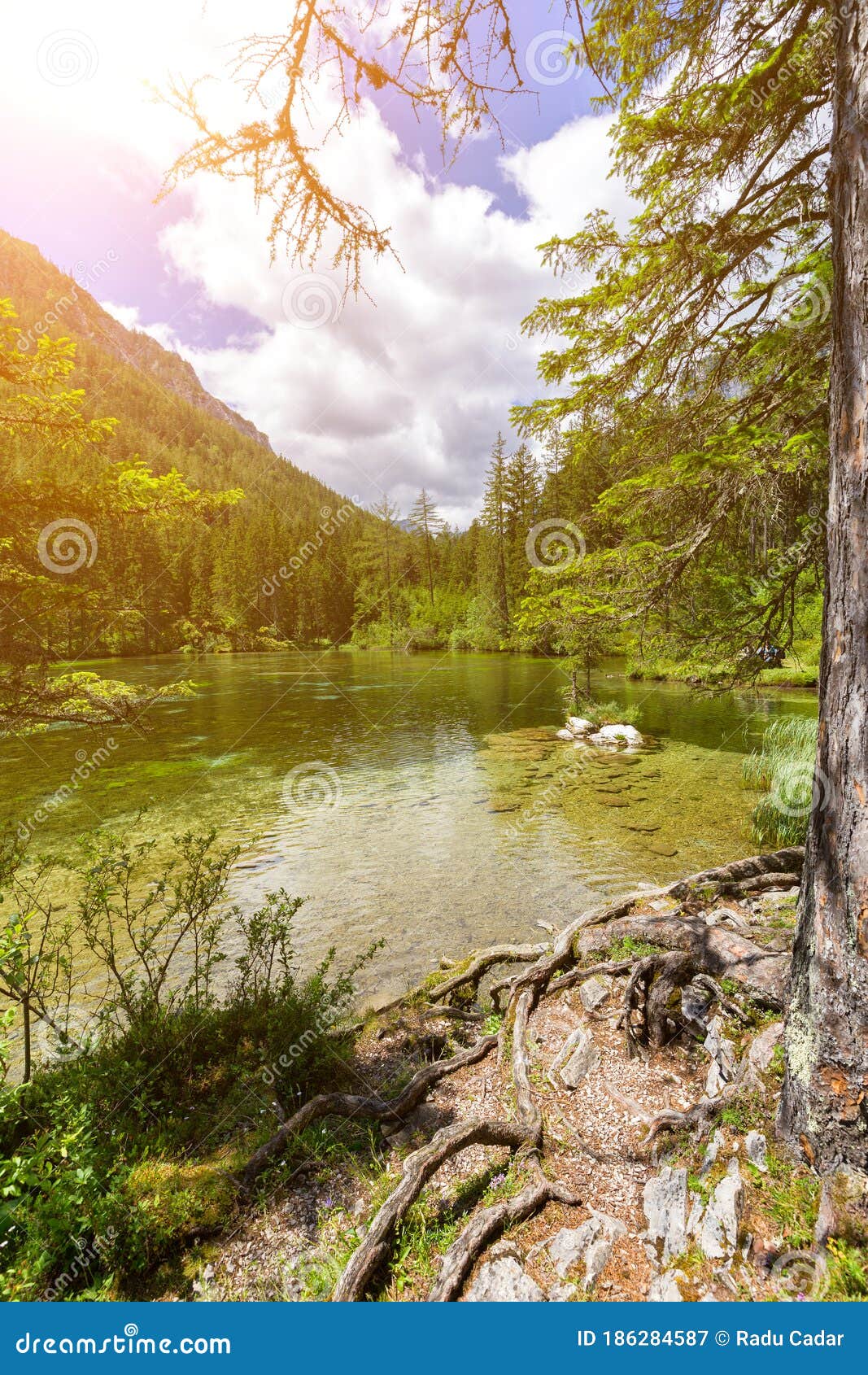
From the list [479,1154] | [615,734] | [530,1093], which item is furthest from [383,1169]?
[615,734]

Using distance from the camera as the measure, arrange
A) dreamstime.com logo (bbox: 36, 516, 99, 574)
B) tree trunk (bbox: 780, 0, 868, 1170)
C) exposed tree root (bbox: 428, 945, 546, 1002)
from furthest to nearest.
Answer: dreamstime.com logo (bbox: 36, 516, 99, 574) → exposed tree root (bbox: 428, 945, 546, 1002) → tree trunk (bbox: 780, 0, 868, 1170)

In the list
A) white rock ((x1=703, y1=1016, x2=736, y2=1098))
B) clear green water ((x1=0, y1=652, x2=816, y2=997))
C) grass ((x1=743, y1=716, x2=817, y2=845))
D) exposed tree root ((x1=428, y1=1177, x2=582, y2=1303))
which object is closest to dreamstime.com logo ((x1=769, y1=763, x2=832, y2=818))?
grass ((x1=743, y1=716, x2=817, y2=845))

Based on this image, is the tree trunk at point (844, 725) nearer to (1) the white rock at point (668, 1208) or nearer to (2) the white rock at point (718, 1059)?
(2) the white rock at point (718, 1059)

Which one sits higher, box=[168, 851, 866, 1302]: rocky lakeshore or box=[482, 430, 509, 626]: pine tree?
box=[482, 430, 509, 626]: pine tree

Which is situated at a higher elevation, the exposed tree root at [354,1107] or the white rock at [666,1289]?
the white rock at [666,1289]

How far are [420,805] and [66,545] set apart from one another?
9.08 m

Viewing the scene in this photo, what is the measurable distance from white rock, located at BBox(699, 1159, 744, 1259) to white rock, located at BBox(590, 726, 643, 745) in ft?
53.8

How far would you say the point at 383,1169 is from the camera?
3.32 metres

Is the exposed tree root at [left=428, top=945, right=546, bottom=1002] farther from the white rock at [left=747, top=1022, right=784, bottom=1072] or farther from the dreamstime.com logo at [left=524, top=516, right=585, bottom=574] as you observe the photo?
the dreamstime.com logo at [left=524, top=516, right=585, bottom=574]

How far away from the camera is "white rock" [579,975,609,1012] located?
461 centimetres

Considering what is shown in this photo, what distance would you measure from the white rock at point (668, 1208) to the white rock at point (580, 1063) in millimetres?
1028

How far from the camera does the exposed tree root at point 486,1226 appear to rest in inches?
93.6

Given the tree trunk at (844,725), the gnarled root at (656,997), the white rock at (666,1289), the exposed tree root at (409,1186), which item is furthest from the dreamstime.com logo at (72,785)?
the tree trunk at (844,725)

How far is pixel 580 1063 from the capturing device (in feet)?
12.9
